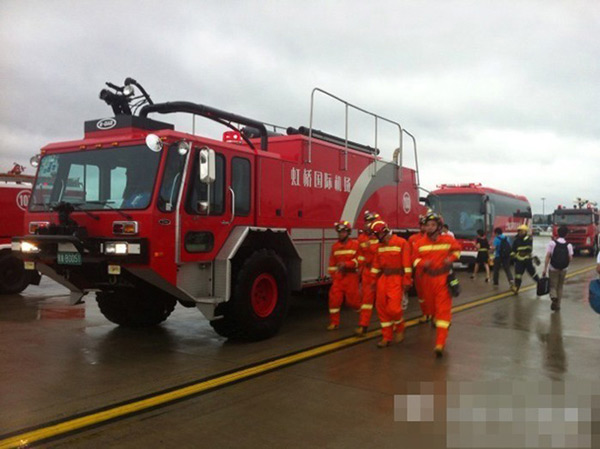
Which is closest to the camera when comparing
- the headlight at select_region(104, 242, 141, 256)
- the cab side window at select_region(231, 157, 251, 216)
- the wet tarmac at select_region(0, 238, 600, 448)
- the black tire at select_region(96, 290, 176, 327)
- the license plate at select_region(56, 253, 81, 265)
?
the wet tarmac at select_region(0, 238, 600, 448)

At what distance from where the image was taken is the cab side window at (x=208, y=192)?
20.7 ft

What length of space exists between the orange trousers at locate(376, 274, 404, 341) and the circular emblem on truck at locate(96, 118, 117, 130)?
4164 millimetres

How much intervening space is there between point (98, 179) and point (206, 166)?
1.53 m

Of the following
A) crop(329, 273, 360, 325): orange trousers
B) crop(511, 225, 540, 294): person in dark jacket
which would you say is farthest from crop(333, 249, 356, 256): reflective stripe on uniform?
crop(511, 225, 540, 294): person in dark jacket

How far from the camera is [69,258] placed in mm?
6012

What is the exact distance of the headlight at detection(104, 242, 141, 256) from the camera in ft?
19.0

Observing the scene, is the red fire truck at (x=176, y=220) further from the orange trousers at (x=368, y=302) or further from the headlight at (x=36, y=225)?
the orange trousers at (x=368, y=302)

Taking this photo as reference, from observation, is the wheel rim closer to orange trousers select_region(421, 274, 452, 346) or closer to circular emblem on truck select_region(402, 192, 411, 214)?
orange trousers select_region(421, 274, 452, 346)

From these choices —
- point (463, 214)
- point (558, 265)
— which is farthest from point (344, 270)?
point (463, 214)

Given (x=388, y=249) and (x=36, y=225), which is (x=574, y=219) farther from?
(x=36, y=225)

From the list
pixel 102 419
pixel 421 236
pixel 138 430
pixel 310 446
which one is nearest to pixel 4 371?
pixel 102 419

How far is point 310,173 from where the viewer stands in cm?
853

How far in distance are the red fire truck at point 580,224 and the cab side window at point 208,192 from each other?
25.9 meters

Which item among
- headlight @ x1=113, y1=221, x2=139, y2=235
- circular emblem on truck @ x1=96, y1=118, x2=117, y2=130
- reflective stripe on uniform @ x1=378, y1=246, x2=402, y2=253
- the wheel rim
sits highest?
circular emblem on truck @ x1=96, y1=118, x2=117, y2=130
